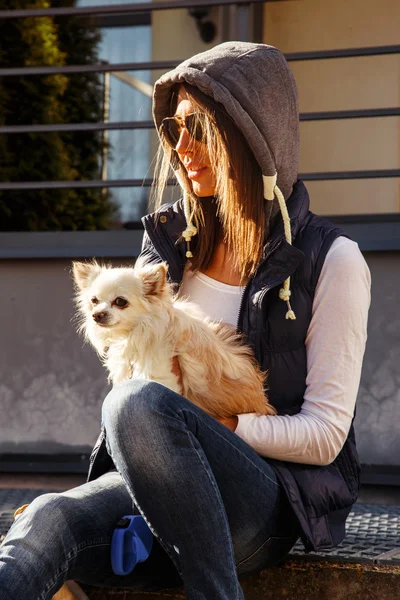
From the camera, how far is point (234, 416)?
2.34 meters

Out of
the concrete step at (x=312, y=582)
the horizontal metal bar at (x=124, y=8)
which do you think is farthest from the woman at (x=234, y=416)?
the horizontal metal bar at (x=124, y=8)

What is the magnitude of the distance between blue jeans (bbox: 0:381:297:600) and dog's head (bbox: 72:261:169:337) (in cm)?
39

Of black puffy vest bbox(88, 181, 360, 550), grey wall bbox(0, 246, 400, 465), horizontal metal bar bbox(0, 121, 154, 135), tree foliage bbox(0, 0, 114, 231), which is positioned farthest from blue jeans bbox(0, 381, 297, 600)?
tree foliage bbox(0, 0, 114, 231)

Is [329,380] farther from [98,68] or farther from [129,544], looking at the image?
[98,68]

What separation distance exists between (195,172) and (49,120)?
2.96 meters

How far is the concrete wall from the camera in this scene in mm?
5895

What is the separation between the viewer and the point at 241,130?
240 cm

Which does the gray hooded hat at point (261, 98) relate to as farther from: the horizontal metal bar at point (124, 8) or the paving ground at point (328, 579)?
the horizontal metal bar at point (124, 8)

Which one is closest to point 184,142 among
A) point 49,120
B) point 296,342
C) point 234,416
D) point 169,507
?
point 296,342

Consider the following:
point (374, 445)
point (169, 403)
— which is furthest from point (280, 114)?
point (374, 445)

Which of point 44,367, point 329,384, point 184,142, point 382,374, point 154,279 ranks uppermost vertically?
point 184,142

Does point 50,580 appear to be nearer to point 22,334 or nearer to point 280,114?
point 280,114

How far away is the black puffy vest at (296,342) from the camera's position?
88.7 inches

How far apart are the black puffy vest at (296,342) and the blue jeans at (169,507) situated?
0.12 m
